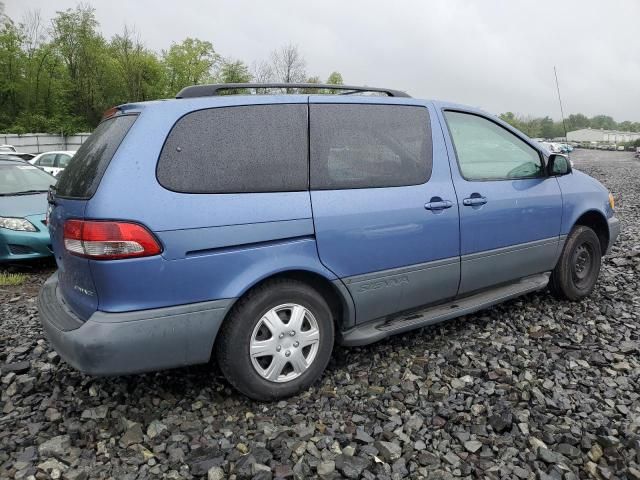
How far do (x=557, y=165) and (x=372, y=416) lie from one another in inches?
103

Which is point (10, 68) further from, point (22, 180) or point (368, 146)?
point (368, 146)

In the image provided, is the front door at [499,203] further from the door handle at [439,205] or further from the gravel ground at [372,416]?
the gravel ground at [372,416]

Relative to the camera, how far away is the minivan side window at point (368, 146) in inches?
121

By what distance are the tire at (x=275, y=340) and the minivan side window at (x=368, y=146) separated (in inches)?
26.8

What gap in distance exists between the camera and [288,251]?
9.31 ft

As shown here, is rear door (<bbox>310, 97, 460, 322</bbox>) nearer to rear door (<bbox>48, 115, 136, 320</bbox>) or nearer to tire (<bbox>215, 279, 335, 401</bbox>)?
tire (<bbox>215, 279, 335, 401</bbox>)

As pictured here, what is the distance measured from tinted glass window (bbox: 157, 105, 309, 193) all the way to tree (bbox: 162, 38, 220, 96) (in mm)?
44360

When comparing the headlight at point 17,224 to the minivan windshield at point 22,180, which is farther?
the minivan windshield at point 22,180

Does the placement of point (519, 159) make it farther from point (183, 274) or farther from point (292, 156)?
point (183, 274)

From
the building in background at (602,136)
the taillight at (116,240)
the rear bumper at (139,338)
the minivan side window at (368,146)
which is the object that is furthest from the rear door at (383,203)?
the building in background at (602,136)

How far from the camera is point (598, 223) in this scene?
15.6 ft

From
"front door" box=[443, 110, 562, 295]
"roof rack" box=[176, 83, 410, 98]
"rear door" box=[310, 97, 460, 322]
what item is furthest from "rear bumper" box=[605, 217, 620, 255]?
"roof rack" box=[176, 83, 410, 98]

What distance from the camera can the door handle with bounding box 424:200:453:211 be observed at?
335 cm

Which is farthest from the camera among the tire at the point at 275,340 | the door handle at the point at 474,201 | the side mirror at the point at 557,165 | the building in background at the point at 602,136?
the building in background at the point at 602,136
